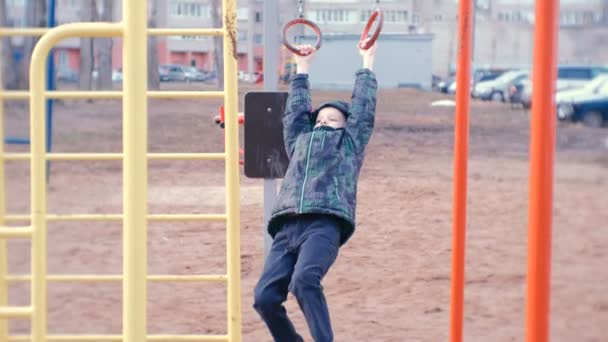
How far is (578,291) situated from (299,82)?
3207 mm

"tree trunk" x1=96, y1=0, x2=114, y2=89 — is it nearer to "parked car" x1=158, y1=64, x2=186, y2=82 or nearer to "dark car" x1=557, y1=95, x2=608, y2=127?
"parked car" x1=158, y1=64, x2=186, y2=82

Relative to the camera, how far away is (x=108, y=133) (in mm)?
16531

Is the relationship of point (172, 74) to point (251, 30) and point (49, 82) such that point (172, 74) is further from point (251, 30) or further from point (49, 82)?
point (49, 82)

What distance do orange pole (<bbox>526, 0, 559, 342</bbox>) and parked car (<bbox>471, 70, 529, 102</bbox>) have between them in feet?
66.9

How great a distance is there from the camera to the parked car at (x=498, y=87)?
74.0 feet

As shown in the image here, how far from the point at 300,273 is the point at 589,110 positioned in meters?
15.2

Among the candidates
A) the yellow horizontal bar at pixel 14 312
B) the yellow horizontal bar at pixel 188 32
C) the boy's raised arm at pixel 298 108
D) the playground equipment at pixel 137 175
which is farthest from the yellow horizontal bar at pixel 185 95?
the yellow horizontal bar at pixel 14 312

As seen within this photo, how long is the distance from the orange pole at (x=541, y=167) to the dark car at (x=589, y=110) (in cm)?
1571

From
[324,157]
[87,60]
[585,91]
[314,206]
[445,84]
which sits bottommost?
[314,206]

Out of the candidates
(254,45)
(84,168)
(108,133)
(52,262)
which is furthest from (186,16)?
(108,133)

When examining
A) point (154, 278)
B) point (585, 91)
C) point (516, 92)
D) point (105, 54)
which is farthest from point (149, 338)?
point (516, 92)

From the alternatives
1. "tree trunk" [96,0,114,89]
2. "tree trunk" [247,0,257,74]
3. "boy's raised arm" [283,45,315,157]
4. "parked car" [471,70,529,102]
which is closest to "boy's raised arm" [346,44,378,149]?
"boy's raised arm" [283,45,315,157]

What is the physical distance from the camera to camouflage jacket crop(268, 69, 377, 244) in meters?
3.30

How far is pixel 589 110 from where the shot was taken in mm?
17266
